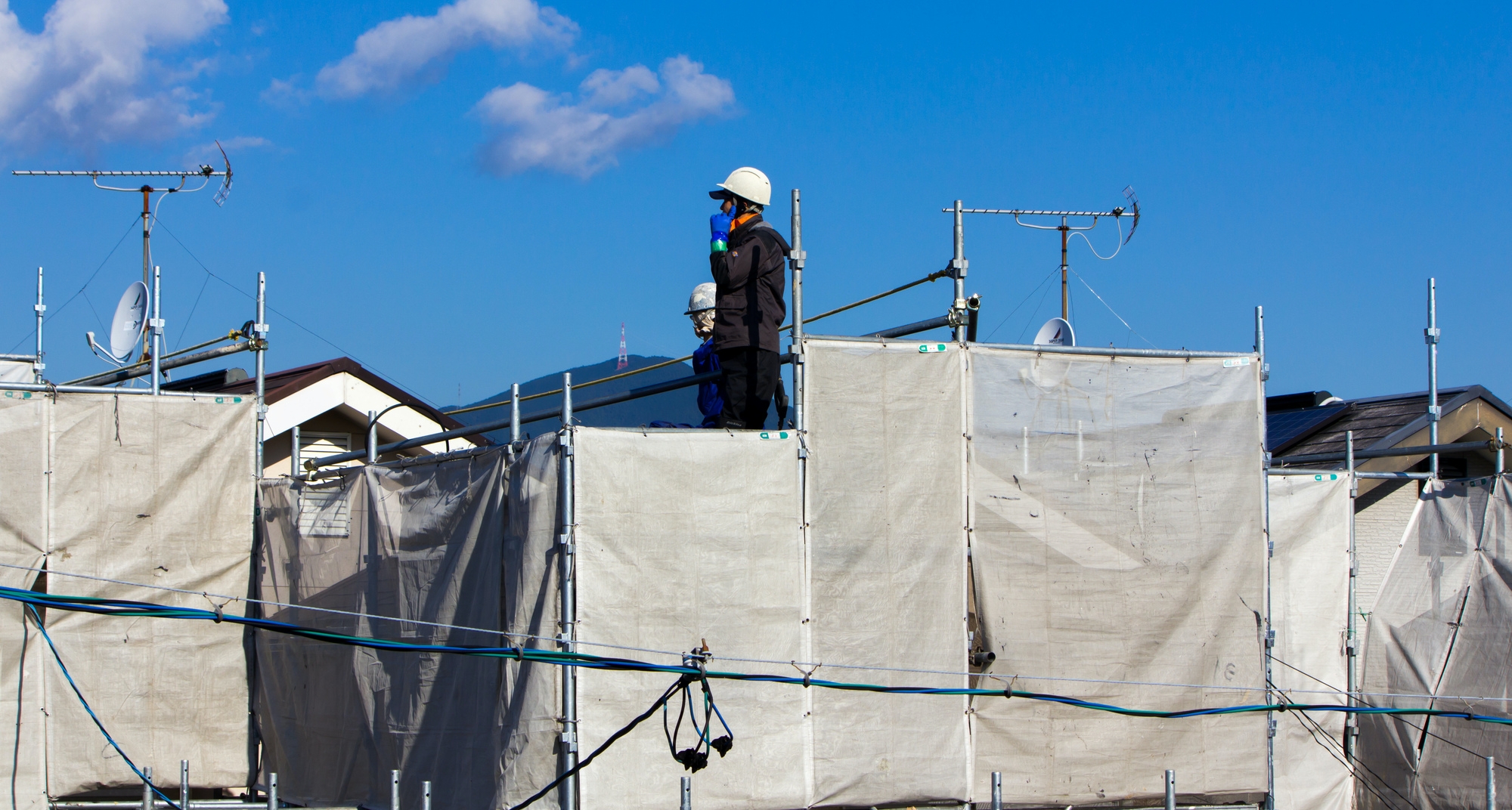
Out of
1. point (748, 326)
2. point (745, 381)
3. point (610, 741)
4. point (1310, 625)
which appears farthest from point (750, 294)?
point (1310, 625)

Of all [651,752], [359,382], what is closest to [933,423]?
[651,752]

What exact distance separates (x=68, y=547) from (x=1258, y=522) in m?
9.03

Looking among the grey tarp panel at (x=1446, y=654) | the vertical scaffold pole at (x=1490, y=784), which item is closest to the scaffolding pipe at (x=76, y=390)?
the grey tarp panel at (x=1446, y=654)

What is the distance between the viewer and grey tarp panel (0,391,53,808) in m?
10.4

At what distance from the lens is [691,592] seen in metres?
8.07

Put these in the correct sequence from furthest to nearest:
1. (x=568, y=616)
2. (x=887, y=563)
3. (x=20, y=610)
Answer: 1. (x=20, y=610)
2. (x=887, y=563)
3. (x=568, y=616)

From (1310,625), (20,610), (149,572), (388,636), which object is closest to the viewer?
(388,636)

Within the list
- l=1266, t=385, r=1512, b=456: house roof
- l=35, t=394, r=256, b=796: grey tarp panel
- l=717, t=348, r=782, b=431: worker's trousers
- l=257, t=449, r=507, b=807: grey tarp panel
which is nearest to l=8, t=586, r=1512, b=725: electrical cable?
l=257, t=449, r=507, b=807: grey tarp panel

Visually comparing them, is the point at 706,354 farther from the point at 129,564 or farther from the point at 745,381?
the point at 129,564

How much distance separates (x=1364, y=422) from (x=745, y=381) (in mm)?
9345

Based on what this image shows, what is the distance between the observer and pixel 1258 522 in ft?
29.7

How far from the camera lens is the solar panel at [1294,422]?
48.9 feet

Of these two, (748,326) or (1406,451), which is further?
(1406,451)

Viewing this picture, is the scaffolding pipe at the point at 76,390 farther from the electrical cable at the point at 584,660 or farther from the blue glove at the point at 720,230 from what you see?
the blue glove at the point at 720,230
